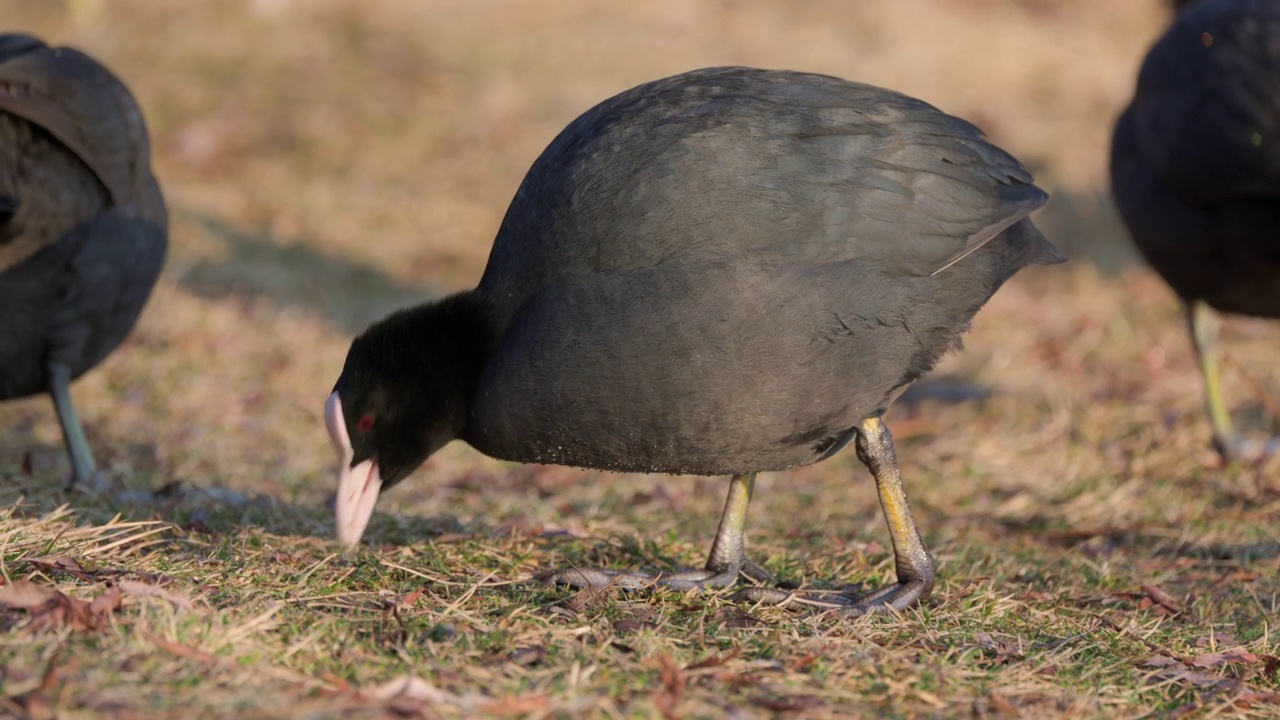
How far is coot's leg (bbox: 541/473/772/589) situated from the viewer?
11.3 feet

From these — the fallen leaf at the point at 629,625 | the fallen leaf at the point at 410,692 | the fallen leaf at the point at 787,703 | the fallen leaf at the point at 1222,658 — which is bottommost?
the fallen leaf at the point at 1222,658

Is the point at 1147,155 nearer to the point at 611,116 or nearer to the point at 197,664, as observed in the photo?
the point at 611,116

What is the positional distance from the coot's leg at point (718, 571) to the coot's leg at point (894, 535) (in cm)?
23

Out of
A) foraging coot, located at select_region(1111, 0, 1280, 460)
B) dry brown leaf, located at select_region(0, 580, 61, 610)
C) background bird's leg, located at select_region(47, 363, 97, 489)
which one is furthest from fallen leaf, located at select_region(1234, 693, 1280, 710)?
background bird's leg, located at select_region(47, 363, 97, 489)

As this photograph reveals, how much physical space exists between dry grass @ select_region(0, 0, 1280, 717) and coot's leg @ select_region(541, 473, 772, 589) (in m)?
0.16

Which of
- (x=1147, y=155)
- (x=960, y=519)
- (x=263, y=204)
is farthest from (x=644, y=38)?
(x=960, y=519)

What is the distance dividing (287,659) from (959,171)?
7.21 feet

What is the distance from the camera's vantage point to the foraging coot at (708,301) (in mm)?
3260

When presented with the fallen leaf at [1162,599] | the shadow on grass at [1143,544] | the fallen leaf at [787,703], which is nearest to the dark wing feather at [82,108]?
the fallen leaf at [787,703]

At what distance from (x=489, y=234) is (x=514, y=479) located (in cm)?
336

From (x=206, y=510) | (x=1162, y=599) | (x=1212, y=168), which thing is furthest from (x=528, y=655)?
(x=1212, y=168)

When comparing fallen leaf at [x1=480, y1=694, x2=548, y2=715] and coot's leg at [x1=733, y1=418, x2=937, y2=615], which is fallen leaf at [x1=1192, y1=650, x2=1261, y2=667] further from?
fallen leaf at [x1=480, y1=694, x2=548, y2=715]

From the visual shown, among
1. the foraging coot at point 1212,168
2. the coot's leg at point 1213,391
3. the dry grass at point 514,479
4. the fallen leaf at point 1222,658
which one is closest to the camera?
the dry grass at point 514,479

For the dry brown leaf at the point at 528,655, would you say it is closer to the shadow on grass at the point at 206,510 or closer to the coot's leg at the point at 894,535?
the coot's leg at the point at 894,535
